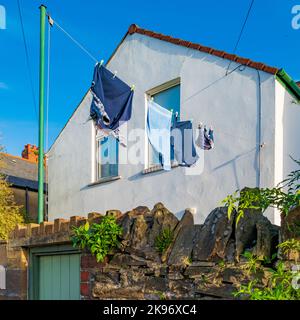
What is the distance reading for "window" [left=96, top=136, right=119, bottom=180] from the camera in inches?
423

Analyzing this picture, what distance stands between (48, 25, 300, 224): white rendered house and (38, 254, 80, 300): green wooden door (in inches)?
124

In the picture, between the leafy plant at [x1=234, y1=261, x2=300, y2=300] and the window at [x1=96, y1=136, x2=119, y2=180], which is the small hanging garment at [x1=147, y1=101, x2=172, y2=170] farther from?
the leafy plant at [x1=234, y1=261, x2=300, y2=300]

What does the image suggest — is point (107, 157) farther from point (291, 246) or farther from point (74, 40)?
point (291, 246)

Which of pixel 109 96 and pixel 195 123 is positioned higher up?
pixel 109 96

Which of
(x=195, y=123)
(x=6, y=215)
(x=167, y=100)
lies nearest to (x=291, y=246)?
(x=195, y=123)

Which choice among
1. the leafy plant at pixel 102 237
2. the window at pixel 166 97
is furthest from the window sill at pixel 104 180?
the leafy plant at pixel 102 237

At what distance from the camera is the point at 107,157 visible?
11.0 meters

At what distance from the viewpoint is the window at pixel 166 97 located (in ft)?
31.0

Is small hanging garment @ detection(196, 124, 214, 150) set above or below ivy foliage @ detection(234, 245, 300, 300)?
above

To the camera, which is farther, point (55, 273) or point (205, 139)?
point (205, 139)

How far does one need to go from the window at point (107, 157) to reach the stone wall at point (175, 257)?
5300 mm

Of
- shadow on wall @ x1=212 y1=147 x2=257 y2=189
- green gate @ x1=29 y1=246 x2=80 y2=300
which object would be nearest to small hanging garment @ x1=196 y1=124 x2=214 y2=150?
shadow on wall @ x1=212 y1=147 x2=257 y2=189

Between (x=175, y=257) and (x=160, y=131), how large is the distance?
457cm
